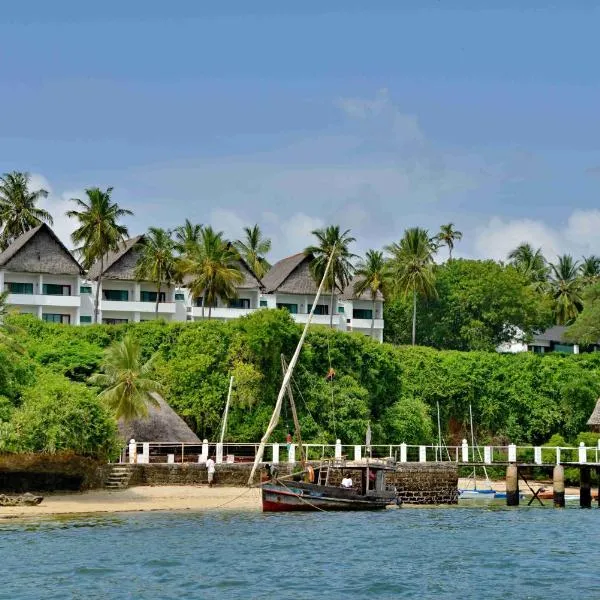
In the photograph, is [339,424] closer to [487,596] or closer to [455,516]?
[455,516]

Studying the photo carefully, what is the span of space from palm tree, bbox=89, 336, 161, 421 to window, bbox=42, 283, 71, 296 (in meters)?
34.3

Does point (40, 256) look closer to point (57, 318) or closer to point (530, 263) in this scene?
point (57, 318)

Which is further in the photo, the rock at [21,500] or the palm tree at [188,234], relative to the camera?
the palm tree at [188,234]

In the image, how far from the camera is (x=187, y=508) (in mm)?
55250

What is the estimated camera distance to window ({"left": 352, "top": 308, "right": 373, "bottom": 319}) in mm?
114887

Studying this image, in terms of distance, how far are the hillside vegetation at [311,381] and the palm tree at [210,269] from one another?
16.1 m

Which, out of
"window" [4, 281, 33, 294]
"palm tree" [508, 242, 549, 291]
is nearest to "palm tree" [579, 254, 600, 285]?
"palm tree" [508, 242, 549, 291]

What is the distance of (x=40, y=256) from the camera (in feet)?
316

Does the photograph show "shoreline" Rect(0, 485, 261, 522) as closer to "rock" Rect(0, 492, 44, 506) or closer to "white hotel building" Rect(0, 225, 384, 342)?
"rock" Rect(0, 492, 44, 506)

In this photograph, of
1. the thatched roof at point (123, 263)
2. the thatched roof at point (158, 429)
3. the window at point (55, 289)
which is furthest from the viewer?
the thatched roof at point (123, 263)

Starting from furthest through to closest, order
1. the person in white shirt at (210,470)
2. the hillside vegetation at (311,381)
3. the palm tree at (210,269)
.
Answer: the palm tree at (210,269), the hillside vegetation at (311,381), the person in white shirt at (210,470)

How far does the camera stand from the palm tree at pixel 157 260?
9850 centimetres

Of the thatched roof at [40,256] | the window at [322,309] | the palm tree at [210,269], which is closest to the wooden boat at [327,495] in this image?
the palm tree at [210,269]

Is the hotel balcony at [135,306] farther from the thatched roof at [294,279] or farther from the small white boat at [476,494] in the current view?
the small white boat at [476,494]
